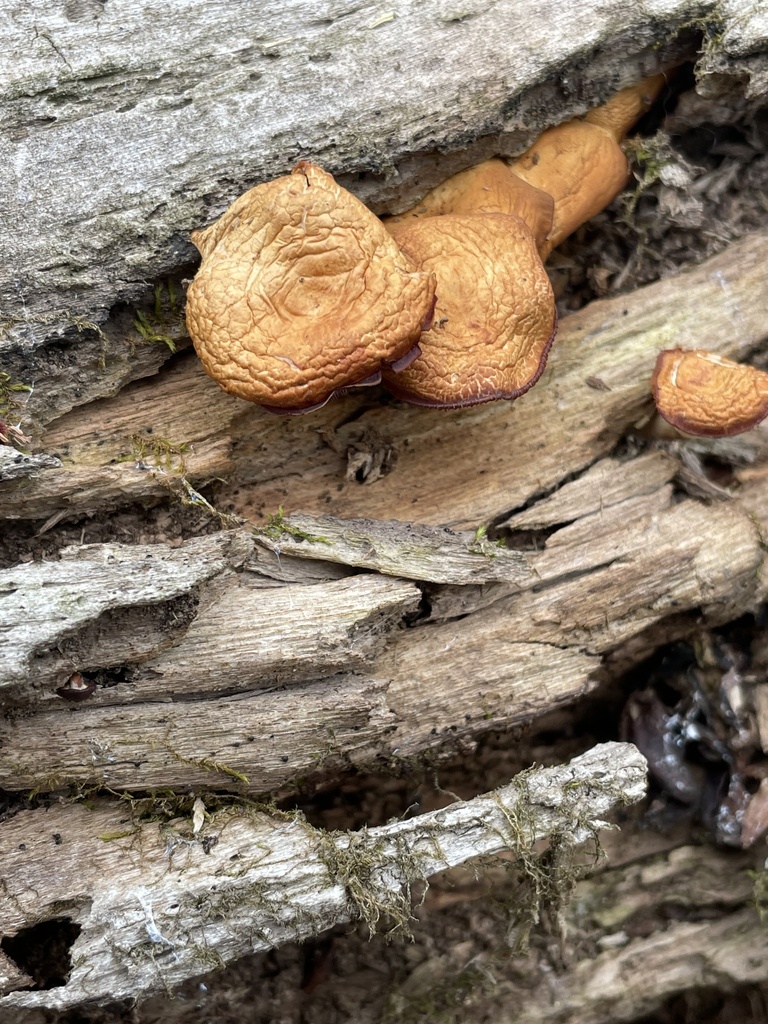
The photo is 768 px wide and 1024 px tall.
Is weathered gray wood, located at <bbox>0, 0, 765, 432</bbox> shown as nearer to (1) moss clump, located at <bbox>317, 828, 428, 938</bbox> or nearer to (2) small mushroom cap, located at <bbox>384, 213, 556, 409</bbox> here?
(2) small mushroom cap, located at <bbox>384, 213, 556, 409</bbox>

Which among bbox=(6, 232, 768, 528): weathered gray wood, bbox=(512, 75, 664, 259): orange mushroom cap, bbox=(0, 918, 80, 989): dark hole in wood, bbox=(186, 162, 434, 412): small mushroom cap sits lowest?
bbox=(0, 918, 80, 989): dark hole in wood

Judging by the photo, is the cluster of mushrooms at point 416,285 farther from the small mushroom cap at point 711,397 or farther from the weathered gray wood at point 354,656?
the weathered gray wood at point 354,656

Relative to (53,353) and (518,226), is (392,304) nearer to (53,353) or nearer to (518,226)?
(518,226)

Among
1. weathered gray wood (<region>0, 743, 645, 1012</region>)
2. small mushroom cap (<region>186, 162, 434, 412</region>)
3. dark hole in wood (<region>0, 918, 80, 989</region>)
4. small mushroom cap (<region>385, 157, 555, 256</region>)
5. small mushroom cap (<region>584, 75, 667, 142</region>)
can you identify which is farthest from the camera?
small mushroom cap (<region>584, 75, 667, 142</region>)

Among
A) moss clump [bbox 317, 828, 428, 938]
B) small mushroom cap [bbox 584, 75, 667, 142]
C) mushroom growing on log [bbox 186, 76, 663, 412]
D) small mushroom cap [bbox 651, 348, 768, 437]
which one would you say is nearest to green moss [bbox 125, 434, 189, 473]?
mushroom growing on log [bbox 186, 76, 663, 412]

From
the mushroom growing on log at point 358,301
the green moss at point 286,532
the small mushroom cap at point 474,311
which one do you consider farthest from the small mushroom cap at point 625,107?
the green moss at point 286,532

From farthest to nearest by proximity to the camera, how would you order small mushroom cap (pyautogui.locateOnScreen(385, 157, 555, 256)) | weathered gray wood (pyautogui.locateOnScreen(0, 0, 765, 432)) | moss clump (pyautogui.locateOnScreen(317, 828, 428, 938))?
1. small mushroom cap (pyautogui.locateOnScreen(385, 157, 555, 256))
2. weathered gray wood (pyautogui.locateOnScreen(0, 0, 765, 432))
3. moss clump (pyautogui.locateOnScreen(317, 828, 428, 938))
